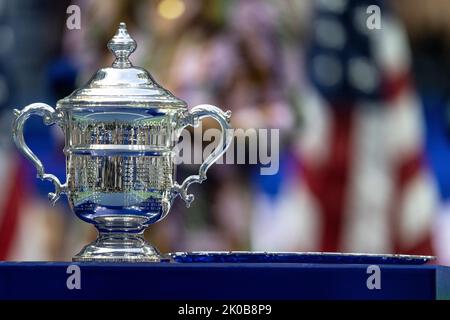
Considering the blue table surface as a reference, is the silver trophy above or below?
above

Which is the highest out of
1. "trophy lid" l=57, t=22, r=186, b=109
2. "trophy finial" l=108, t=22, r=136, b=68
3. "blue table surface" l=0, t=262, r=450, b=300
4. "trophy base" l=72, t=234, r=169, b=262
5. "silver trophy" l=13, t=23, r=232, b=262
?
"trophy finial" l=108, t=22, r=136, b=68

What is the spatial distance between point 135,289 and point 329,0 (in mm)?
2988

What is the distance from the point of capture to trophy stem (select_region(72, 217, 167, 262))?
6.12 feet

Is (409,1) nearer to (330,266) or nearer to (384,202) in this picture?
(384,202)

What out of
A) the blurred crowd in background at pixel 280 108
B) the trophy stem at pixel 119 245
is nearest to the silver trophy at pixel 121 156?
the trophy stem at pixel 119 245

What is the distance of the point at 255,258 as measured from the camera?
1.94m

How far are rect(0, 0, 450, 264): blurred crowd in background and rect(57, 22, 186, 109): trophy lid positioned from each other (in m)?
2.36

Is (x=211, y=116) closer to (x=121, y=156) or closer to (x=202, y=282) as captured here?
(x=121, y=156)

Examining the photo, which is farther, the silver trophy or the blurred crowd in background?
the blurred crowd in background

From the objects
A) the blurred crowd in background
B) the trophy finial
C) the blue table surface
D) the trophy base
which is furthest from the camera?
the blurred crowd in background

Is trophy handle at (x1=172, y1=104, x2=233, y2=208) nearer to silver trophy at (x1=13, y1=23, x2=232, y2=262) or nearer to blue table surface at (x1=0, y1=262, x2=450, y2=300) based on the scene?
silver trophy at (x1=13, y1=23, x2=232, y2=262)

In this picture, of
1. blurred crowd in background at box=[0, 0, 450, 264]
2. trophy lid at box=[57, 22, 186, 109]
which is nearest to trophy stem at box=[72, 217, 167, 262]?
trophy lid at box=[57, 22, 186, 109]

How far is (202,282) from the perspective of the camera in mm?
1605

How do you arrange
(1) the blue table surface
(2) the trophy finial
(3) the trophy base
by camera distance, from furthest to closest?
(2) the trophy finial → (3) the trophy base → (1) the blue table surface
